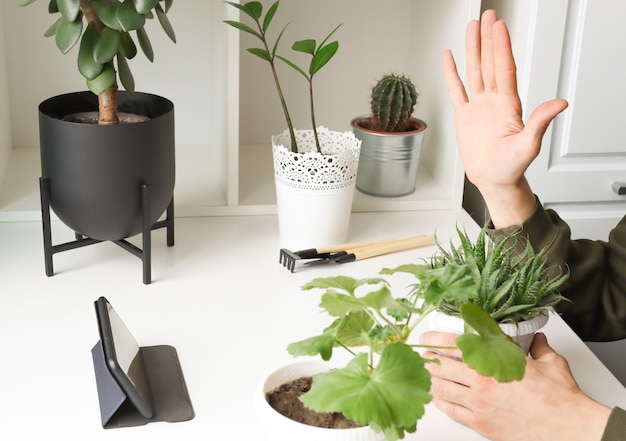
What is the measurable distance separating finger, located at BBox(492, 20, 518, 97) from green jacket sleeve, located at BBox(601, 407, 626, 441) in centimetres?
48

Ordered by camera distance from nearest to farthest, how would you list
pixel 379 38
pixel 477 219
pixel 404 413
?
pixel 404 413, pixel 477 219, pixel 379 38

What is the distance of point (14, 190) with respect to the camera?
1543 mm

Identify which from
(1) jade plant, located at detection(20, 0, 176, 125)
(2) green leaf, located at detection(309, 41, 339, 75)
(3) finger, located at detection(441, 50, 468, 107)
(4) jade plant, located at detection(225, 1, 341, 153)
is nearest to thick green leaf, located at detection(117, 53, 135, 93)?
(1) jade plant, located at detection(20, 0, 176, 125)

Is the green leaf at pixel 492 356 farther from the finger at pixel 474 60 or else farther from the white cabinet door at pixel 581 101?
the white cabinet door at pixel 581 101

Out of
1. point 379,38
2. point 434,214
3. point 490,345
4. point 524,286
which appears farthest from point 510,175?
point 379,38

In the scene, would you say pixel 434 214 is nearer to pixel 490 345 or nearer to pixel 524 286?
pixel 524 286

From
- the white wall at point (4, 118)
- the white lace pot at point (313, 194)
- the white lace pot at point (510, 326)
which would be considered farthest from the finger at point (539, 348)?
the white wall at point (4, 118)

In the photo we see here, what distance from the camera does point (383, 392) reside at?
0.56 metres

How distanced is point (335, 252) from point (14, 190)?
63 centimetres

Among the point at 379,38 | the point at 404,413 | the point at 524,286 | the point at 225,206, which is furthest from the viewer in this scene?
the point at 379,38

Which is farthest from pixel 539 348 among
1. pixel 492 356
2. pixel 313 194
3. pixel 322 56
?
pixel 322 56

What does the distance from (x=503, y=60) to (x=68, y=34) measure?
0.59 meters

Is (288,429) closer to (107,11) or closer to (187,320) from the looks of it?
(187,320)

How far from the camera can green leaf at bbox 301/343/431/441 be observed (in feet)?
1.80
